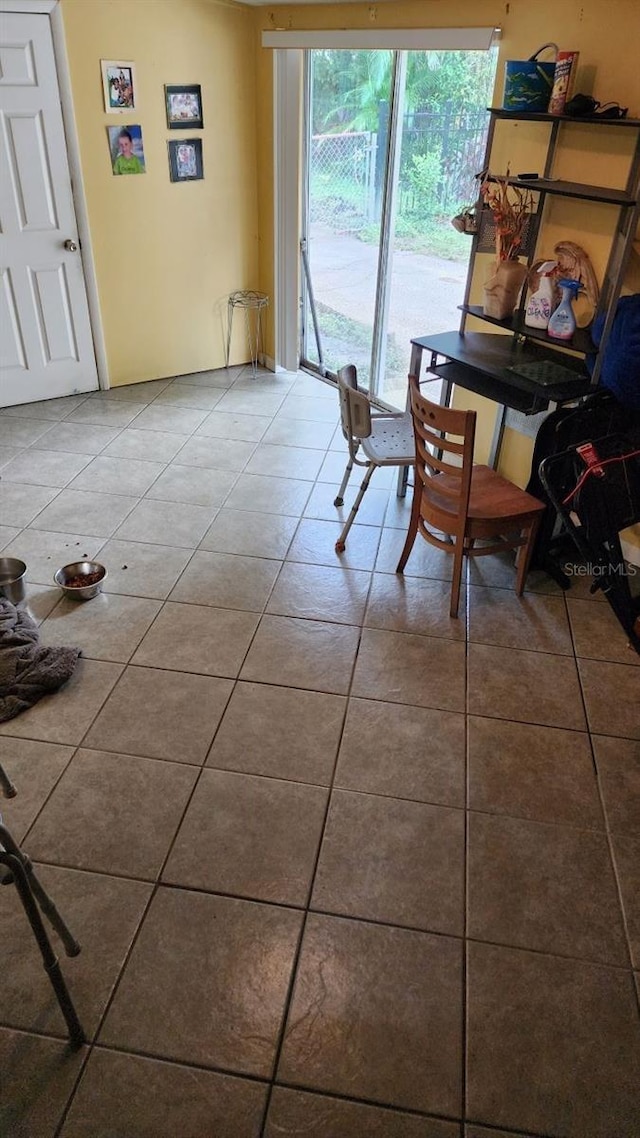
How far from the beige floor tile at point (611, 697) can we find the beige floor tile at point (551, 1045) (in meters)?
0.82

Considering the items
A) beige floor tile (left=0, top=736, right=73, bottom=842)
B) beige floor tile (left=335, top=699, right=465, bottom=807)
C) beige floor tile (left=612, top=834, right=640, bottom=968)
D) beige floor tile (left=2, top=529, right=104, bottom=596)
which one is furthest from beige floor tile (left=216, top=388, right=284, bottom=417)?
beige floor tile (left=612, top=834, right=640, bottom=968)

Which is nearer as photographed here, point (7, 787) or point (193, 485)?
point (7, 787)

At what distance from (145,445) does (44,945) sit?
305cm

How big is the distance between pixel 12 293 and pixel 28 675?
2650 millimetres

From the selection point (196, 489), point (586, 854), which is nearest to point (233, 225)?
point (196, 489)

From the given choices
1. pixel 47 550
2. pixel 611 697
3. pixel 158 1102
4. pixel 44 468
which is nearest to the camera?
pixel 158 1102

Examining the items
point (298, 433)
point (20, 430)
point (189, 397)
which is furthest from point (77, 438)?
point (298, 433)

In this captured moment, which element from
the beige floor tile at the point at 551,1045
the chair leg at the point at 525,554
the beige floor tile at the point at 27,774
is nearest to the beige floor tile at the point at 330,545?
the chair leg at the point at 525,554

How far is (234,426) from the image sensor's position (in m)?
4.36

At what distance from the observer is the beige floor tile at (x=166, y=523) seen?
130 inches

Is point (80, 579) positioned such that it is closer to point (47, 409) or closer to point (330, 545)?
point (330, 545)

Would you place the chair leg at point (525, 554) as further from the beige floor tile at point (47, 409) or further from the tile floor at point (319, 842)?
the beige floor tile at point (47, 409)

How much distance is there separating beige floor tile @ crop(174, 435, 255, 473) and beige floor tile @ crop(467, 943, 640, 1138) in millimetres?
2727

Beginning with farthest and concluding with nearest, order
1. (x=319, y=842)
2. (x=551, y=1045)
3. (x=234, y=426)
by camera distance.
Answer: (x=234, y=426) < (x=319, y=842) < (x=551, y=1045)
